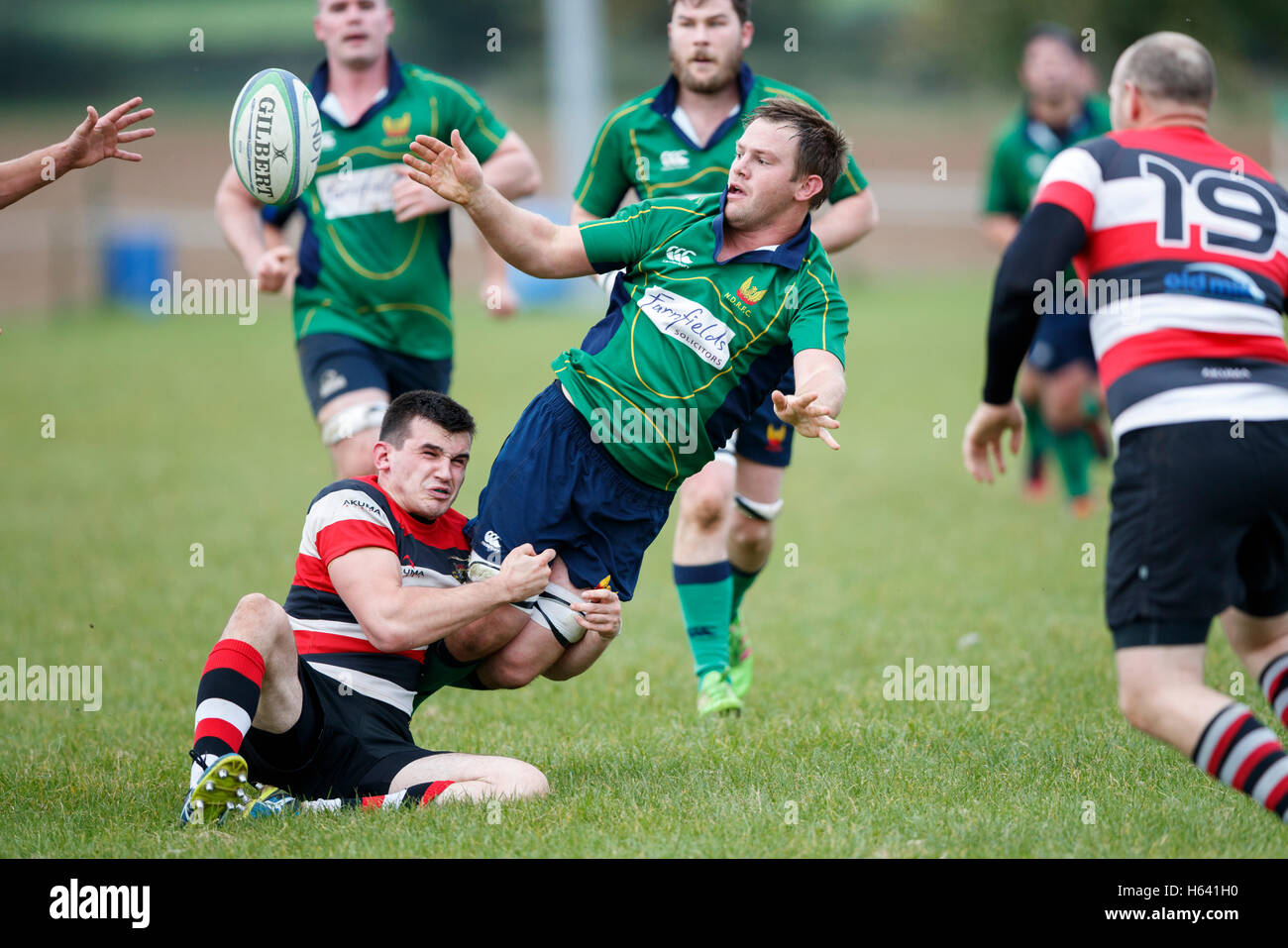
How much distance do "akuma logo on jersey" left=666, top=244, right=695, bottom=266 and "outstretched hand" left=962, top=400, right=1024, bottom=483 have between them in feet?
3.47

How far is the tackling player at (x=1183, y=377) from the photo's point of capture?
357 cm

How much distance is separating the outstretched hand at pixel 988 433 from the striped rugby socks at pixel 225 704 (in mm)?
2236

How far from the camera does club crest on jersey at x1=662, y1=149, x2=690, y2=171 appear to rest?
5.83m

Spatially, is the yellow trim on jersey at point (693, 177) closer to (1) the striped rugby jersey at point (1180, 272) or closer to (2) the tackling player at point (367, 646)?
(2) the tackling player at point (367, 646)

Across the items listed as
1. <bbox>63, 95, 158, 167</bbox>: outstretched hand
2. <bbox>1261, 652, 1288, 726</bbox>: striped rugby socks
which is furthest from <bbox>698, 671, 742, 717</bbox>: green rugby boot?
<bbox>63, 95, 158, 167</bbox>: outstretched hand

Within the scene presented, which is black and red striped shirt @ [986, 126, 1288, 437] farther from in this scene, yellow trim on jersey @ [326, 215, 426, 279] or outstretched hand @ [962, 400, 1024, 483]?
yellow trim on jersey @ [326, 215, 426, 279]

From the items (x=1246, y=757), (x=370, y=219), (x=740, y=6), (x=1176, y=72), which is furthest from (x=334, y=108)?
(x=1246, y=757)

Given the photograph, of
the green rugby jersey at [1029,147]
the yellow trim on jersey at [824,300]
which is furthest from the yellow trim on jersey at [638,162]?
the green rugby jersey at [1029,147]

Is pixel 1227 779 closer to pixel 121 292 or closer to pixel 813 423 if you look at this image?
pixel 813 423

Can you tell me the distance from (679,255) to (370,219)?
7.53 ft

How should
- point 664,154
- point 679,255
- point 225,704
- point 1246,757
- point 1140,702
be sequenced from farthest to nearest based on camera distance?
point 664,154
point 679,255
point 225,704
point 1140,702
point 1246,757

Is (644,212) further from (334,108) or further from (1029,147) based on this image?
(1029,147)

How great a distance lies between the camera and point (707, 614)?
5.78m

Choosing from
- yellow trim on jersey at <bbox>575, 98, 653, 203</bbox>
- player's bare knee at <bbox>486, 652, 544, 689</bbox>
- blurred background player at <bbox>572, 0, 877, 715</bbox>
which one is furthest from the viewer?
yellow trim on jersey at <bbox>575, 98, 653, 203</bbox>
